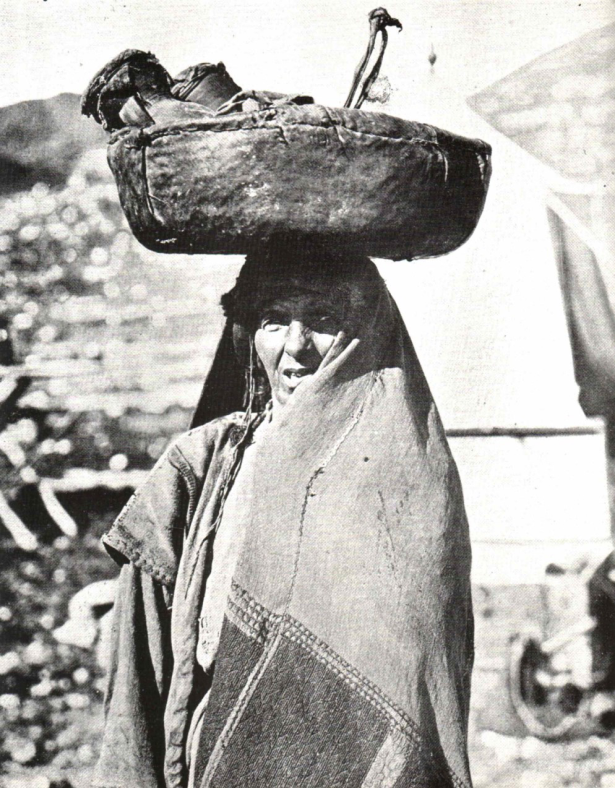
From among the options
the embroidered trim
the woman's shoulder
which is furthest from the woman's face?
the embroidered trim

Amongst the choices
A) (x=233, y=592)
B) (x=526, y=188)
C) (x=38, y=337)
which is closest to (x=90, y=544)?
(x=38, y=337)

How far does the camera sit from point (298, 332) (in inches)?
50.3

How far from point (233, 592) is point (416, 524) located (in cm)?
23

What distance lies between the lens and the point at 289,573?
1.20m

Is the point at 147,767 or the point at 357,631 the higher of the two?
the point at 357,631

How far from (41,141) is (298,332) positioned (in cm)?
96

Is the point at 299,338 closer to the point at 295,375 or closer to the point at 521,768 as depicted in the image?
the point at 295,375

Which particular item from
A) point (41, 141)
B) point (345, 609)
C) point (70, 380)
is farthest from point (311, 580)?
point (41, 141)

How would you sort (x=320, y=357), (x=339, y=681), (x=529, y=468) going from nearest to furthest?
(x=339, y=681)
(x=320, y=357)
(x=529, y=468)

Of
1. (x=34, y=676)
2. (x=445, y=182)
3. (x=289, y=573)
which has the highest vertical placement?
(x=445, y=182)

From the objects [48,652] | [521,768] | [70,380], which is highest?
[70,380]

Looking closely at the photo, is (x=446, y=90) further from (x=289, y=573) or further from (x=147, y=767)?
(x=147, y=767)

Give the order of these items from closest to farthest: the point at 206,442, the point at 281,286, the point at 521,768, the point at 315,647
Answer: the point at 315,647 < the point at 281,286 < the point at 206,442 < the point at 521,768

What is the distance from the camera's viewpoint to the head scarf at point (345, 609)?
1.17m
